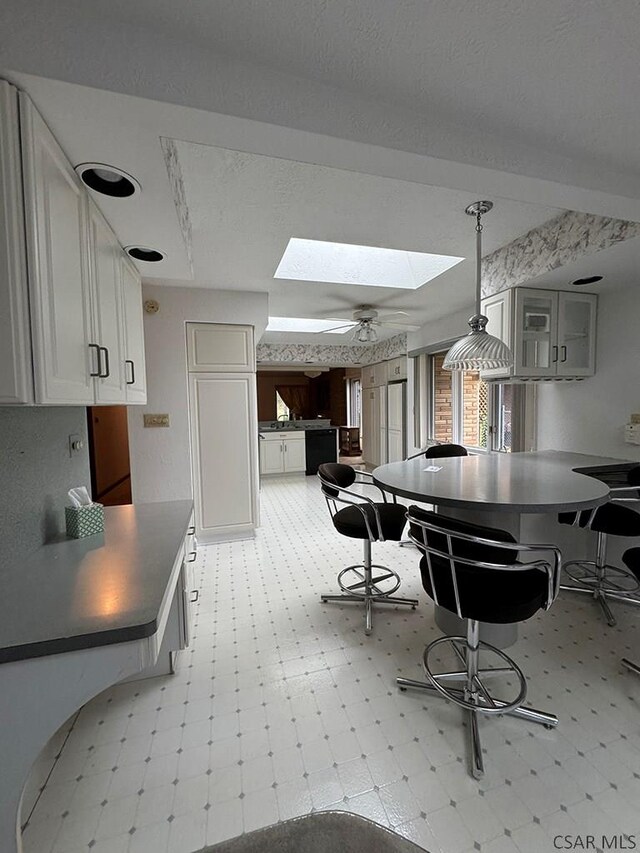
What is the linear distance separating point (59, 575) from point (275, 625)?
1.39m

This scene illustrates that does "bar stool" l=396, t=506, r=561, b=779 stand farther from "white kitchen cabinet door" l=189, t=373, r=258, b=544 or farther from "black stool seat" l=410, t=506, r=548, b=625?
"white kitchen cabinet door" l=189, t=373, r=258, b=544

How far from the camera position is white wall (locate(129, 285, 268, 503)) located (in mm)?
3156

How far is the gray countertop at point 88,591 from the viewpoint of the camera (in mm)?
869

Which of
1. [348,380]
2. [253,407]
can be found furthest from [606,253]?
[348,380]

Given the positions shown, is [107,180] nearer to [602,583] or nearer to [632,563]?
[632,563]

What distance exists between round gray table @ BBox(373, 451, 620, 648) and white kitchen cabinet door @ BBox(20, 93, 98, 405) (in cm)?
143

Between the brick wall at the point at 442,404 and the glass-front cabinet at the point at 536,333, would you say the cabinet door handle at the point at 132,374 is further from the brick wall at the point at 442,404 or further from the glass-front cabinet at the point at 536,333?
the brick wall at the point at 442,404

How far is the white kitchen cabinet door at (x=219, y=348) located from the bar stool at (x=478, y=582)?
2485mm

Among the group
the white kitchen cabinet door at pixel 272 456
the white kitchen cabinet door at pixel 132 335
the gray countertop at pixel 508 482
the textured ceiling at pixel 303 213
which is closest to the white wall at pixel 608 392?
the gray countertop at pixel 508 482

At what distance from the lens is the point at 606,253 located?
2.06 meters

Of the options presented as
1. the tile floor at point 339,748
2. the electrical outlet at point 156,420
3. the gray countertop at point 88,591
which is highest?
the electrical outlet at point 156,420

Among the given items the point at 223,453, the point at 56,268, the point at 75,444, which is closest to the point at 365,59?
the point at 56,268

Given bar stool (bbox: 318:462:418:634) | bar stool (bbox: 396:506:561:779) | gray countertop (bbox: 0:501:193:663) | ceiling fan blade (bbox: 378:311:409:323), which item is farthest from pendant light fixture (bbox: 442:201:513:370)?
gray countertop (bbox: 0:501:193:663)

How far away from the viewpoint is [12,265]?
0.89m
